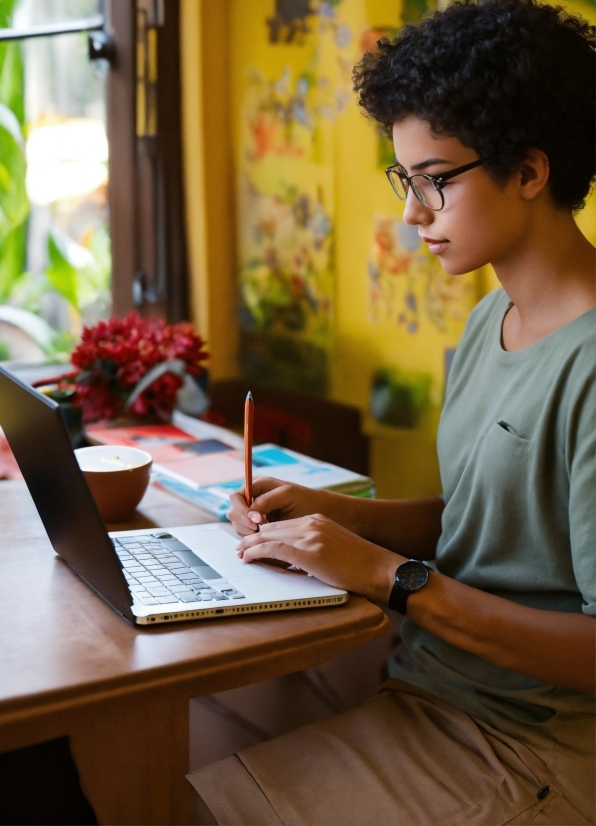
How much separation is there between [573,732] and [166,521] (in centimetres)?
61

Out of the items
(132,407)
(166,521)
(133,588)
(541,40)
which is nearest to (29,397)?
(133,588)

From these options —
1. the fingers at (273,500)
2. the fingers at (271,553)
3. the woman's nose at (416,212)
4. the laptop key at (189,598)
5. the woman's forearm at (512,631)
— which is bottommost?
the woman's forearm at (512,631)

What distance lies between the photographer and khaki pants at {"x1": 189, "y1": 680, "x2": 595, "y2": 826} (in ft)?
3.29

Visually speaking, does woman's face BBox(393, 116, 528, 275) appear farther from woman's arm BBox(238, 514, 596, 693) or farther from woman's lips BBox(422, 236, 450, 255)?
woman's arm BBox(238, 514, 596, 693)

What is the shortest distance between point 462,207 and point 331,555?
45cm

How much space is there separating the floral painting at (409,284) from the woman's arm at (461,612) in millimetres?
1017

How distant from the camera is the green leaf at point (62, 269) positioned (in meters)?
2.41

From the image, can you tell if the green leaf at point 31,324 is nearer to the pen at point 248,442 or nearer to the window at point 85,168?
the window at point 85,168

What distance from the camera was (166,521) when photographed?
133cm

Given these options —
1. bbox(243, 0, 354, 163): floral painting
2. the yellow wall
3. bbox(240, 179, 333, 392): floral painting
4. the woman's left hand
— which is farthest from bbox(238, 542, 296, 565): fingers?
bbox(243, 0, 354, 163): floral painting

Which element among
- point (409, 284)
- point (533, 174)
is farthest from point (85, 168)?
point (533, 174)

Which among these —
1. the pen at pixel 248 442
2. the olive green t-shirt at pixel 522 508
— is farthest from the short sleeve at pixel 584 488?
the pen at pixel 248 442

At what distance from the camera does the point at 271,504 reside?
4.07 feet

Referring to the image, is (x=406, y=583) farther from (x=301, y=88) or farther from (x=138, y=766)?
(x=301, y=88)
